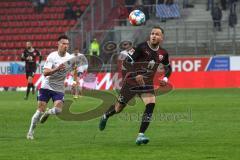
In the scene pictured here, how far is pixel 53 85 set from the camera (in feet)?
54.0

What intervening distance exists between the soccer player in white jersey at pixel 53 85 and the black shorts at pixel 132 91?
4.60 ft

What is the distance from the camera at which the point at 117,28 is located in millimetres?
Answer: 45125

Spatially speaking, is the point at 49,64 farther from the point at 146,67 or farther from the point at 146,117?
the point at 146,117

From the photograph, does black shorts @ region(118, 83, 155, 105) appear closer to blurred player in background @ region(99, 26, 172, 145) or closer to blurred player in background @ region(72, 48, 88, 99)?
blurred player in background @ region(99, 26, 172, 145)

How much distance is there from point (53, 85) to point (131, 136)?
2.12 m

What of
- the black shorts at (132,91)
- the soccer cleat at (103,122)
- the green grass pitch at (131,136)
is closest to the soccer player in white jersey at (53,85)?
the green grass pitch at (131,136)

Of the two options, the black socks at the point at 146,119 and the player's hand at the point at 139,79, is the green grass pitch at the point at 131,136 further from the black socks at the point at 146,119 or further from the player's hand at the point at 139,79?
the player's hand at the point at 139,79

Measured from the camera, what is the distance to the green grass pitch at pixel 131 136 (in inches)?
515

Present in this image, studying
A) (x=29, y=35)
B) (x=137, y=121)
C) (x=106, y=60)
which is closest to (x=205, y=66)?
(x=106, y=60)

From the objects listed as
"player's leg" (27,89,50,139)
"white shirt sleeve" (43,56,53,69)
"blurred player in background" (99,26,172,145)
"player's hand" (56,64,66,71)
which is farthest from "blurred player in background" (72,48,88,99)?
"blurred player in background" (99,26,172,145)

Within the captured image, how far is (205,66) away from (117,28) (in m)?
6.78

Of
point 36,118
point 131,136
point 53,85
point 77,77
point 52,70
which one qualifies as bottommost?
point 77,77

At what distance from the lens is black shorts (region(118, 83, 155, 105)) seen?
49.7 ft

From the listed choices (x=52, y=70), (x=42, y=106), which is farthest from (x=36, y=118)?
(x=52, y=70)
